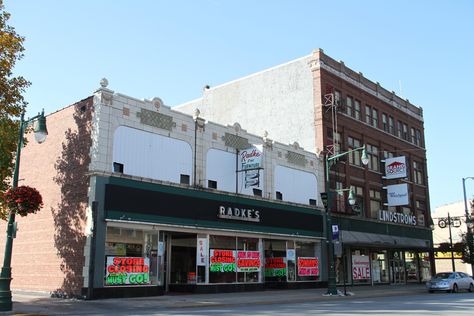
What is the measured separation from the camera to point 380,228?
4212cm

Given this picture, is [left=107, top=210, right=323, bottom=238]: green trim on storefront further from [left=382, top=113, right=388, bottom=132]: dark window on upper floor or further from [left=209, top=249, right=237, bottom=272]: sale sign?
[left=382, top=113, right=388, bottom=132]: dark window on upper floor

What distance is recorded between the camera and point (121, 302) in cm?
2095

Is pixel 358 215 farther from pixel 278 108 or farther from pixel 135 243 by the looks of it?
pixel 135 243

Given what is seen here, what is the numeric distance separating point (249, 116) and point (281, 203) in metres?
12.8

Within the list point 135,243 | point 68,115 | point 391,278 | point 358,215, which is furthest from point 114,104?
point 391,278

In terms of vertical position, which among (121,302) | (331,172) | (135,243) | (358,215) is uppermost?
(331,172)

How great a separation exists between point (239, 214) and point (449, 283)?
1480cm

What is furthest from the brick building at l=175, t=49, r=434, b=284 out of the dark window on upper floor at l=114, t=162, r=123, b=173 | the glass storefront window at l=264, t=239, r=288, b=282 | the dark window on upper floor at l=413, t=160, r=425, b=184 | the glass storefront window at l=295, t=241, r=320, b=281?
the dark window on upper floor at l=114, t=162, r=123, b=173

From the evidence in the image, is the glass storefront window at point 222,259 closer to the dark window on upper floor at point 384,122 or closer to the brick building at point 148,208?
the brick building at point 148,208

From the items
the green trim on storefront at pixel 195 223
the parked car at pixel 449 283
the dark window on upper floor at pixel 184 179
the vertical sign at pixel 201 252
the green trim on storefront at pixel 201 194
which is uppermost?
the dark window on upper floor at pixel 184 179

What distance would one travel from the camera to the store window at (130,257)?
75.2 ft

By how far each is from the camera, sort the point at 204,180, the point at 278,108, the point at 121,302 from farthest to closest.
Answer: the point at 278,108, the point at 204,180, the point at 121,302

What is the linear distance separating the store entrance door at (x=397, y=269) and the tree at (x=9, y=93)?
31562mm

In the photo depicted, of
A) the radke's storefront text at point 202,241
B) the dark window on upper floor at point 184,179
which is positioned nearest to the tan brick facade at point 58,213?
the radke's storefront text at point 202,241
